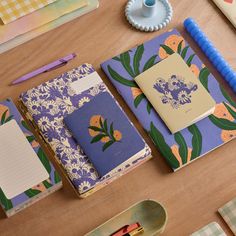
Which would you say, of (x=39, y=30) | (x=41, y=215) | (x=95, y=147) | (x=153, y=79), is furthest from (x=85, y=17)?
(x=41, y=215)

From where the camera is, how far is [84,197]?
961 millimetres

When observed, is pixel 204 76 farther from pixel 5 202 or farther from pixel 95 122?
pixel 5 202

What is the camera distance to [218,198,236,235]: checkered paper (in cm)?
96

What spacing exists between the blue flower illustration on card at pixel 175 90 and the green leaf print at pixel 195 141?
5cm

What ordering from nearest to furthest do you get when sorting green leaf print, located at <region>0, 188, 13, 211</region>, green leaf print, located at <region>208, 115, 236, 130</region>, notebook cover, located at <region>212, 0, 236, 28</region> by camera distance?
green leaf print, located at <region>0, 188, 13, 211</region> → green leaf print, located at <region>208, 115, 236, 130</region> → notebook cover, located at <region>212, 0, 236, 28</region>

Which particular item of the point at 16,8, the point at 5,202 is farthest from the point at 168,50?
the point at 5,202

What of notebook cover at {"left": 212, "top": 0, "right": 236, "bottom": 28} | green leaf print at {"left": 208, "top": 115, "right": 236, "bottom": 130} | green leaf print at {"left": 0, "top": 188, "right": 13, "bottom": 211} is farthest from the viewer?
notebook cover at {"left": 212, "top": 0, "right": 236, "bottom": 28}

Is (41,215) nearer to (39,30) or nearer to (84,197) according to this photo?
(84,197)

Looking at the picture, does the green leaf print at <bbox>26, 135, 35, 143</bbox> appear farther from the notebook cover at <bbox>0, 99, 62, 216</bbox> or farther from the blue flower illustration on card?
the blue flower illustration on card

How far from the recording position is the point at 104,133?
0.98 metres

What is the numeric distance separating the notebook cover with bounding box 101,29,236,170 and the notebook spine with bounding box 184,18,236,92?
3 centimetres

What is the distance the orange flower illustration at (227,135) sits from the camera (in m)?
1.01

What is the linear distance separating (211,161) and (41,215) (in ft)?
1.13

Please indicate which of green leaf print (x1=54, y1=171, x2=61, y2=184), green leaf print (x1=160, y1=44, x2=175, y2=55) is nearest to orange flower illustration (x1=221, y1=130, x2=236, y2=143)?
green leaf print (x1=160, y1=44, x2=175, y2=55)
